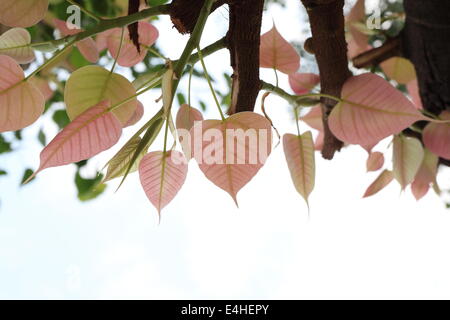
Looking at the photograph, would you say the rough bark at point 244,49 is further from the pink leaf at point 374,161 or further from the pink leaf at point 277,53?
the pink leaf at point 374,161

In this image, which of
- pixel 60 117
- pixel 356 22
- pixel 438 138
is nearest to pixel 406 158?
pixel 438 138

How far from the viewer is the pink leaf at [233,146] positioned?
0.15m

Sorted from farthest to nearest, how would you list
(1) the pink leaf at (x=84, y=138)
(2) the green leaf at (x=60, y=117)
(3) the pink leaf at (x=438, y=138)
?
(2) the green leaf at (x=60, y=117) < (3) the pink leaf at (x=438, y=138) < (1) the pink leaf at (x=84, y=138)

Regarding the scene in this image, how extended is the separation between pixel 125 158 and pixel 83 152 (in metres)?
0.02

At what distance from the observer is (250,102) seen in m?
0.17

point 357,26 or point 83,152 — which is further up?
point 357,26

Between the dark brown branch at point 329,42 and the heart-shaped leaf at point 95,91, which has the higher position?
the dark brown branch at point 329,42

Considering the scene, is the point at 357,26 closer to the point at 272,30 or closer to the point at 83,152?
the point at 272,30

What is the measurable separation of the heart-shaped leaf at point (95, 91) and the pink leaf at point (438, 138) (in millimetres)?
184

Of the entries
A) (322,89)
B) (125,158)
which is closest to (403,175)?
(322,89)

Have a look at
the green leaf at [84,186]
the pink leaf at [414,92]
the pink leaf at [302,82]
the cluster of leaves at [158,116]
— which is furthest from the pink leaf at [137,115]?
the green leaf at [84,186]

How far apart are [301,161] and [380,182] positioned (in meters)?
0.15

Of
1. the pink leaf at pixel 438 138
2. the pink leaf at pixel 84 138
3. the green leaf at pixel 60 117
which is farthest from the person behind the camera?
the green leaf at pixel 60 117

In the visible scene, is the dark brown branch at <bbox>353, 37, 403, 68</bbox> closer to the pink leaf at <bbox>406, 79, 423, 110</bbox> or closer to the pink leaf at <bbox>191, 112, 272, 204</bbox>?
the pink leaf at <bbox>406, 79, 423, 110</bbox>
